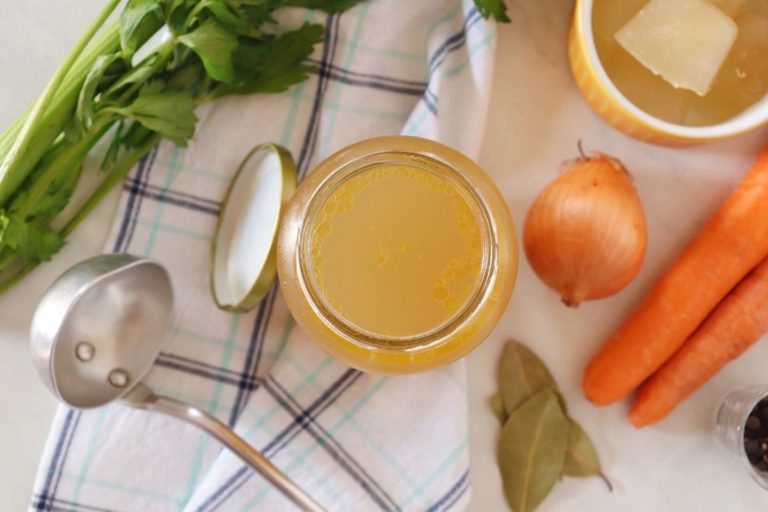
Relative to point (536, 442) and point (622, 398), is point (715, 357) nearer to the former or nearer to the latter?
point (622, 398)

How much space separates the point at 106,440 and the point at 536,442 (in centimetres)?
50

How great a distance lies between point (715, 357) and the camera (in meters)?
0.88

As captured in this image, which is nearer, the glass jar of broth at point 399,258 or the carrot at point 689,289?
the glass jar of broth at point 399,258

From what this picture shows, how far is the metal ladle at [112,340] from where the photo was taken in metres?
0.80

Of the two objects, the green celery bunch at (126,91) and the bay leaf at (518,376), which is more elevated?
the green celery bunch at (126,91)

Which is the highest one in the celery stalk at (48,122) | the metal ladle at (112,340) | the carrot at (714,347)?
the celery stalk at (48,122)

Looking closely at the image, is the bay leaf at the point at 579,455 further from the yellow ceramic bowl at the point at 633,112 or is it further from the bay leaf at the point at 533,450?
the yellow ceramic bowl at the point at 633,112

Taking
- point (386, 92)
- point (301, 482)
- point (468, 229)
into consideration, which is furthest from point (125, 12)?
point (301, 482)

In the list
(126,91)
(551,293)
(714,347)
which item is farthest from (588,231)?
(126,91)

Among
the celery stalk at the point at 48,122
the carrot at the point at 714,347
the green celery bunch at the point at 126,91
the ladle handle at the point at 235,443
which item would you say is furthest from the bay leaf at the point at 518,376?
the celery stalk at the point at 48,122

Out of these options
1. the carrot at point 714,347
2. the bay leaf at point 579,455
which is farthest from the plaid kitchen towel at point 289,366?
the carrot at point 714,347

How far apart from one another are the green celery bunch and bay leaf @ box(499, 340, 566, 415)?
42cm

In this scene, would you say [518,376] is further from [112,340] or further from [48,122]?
[48,122]

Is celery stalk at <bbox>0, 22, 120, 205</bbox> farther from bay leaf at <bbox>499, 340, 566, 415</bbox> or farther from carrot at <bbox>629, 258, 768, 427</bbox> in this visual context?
carrot at <bbox>629, 258, 768, 427</bbox>
